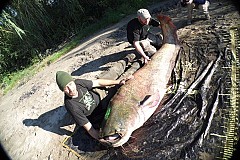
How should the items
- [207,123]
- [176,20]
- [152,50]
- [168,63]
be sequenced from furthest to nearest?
[176,20], [152,50], [168,63], [207,123]

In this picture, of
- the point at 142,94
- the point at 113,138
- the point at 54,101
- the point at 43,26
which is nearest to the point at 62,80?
the point at 113,138

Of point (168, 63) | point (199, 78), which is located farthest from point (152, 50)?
point (199, 78)

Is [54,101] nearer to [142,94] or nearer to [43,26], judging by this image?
[142,94]

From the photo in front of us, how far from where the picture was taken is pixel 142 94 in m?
4.41

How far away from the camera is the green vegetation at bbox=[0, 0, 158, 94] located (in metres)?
9.77

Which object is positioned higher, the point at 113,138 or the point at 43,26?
the point at 43,26

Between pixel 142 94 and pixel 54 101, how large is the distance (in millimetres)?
2272

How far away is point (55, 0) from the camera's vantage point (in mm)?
10750

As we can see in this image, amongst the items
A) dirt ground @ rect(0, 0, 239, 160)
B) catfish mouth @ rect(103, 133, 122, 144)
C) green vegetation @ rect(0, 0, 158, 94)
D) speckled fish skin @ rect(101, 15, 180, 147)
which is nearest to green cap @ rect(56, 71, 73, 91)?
speckled fish skin @ rect(101, 15, 180, 147)

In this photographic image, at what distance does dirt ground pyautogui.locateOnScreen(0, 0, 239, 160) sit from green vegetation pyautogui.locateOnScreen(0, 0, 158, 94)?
1956 mm

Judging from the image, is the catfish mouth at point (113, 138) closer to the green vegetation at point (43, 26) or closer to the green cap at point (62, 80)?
the green cap at point (62, 80)

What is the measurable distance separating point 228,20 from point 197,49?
112cm

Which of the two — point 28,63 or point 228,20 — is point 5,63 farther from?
point 228,20

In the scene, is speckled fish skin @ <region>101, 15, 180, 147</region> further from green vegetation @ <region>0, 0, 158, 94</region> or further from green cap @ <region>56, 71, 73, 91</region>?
green vegetation @ <region>0, 0, 158, 94</region>
